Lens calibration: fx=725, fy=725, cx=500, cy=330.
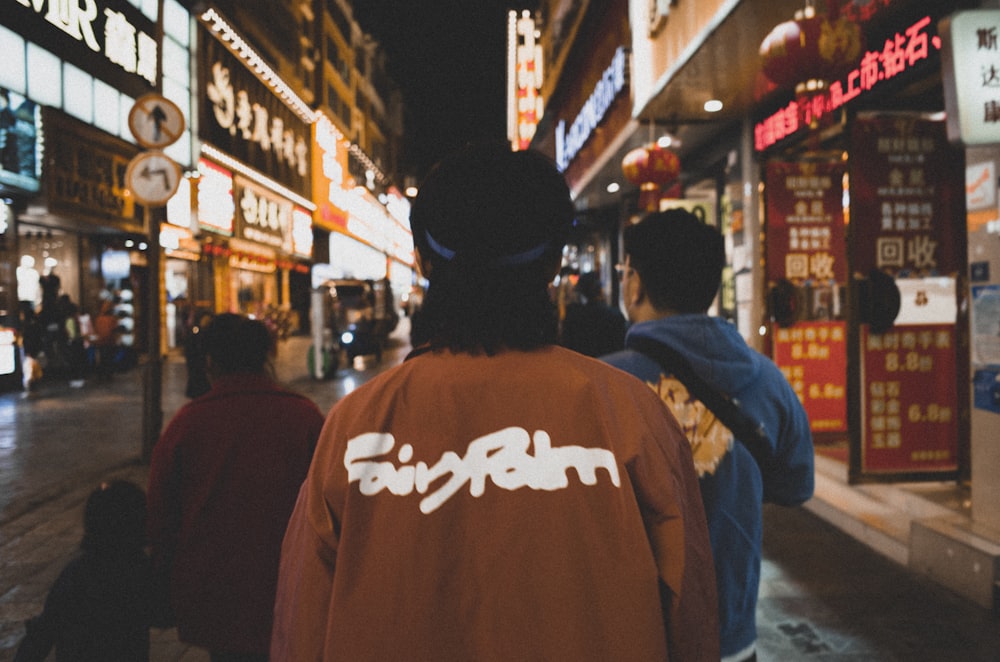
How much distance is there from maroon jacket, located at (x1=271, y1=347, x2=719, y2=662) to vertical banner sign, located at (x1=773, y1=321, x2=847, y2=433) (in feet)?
25.4

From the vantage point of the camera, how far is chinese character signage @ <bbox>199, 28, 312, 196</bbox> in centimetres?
1962

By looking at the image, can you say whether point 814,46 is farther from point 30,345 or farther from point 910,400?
point 30,345

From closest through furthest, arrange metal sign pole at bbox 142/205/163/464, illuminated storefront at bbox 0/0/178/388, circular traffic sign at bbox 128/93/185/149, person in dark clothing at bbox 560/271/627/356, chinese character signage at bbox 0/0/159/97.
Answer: person in dark clothing at bbox 560/271/627/356 → circular traffic sign at bbox 128/93/185/149 → metal sign pole at bbox 142/205/163/464 → chinese character signage at bbox 0/0/159/97 → illuminated storefront at bbox 0/0/178/388

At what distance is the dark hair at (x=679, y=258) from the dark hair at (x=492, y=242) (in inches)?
36.9

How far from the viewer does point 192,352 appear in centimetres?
816

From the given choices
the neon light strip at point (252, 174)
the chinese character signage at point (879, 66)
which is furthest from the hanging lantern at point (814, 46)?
the neon light strip at point (252, 174)

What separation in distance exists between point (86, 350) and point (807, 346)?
15.8m

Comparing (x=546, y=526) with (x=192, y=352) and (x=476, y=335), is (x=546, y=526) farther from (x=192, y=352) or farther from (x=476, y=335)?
(x=192, y=352)

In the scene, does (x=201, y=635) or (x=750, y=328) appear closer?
(x=201, y=635)

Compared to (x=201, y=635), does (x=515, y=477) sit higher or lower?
higher

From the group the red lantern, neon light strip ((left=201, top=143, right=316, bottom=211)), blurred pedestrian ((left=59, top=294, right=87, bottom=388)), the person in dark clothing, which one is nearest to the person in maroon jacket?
the person in dark clothing

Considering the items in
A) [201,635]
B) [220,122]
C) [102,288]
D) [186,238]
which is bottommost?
[201,635]

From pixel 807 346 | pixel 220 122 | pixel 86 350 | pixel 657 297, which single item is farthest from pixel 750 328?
pixel 220 122

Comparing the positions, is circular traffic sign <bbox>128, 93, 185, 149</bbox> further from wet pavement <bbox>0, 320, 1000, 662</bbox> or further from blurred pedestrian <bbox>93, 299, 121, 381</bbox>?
blurred pedestrian <bbox>93, 299, 121, 381</bbox>
